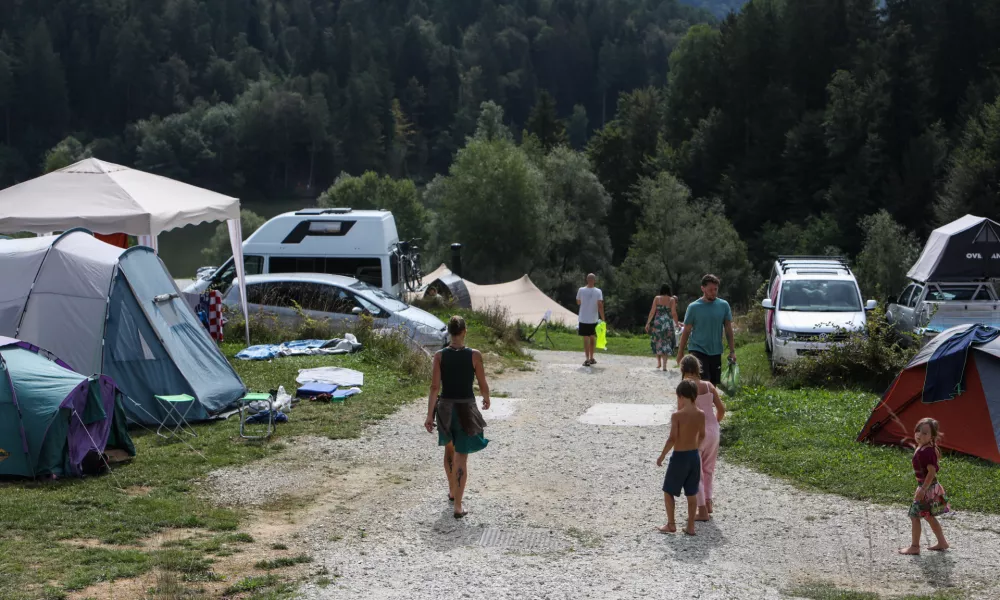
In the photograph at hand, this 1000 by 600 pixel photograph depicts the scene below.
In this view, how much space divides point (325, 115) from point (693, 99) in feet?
156

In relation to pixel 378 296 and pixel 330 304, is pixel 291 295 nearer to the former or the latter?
pixel 330 304

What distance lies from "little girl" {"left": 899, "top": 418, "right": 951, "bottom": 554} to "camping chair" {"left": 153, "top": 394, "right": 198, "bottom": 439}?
23.2 ft

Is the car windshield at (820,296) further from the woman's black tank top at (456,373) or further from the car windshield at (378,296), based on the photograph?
the woman's black tank top at (456,373)

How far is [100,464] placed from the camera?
30.3ft

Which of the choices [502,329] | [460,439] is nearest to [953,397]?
[460,439]

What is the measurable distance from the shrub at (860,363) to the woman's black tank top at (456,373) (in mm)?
7709

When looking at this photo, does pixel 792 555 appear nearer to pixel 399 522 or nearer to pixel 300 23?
pixel 399 522

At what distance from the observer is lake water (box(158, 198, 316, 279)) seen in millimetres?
71481

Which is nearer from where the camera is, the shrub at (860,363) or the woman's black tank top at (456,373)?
the woman's black tank top at (456,373)

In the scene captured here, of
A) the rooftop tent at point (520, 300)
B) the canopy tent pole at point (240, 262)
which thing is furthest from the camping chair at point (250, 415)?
the rooftop tent at point (520, 300)

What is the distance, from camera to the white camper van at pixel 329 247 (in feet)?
70.1

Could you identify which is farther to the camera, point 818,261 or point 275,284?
point 818,261

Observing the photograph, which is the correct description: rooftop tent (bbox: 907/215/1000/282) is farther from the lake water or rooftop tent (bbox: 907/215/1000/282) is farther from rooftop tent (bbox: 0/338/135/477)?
the lake water

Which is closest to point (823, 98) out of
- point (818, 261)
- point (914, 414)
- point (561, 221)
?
point (561, 221)
